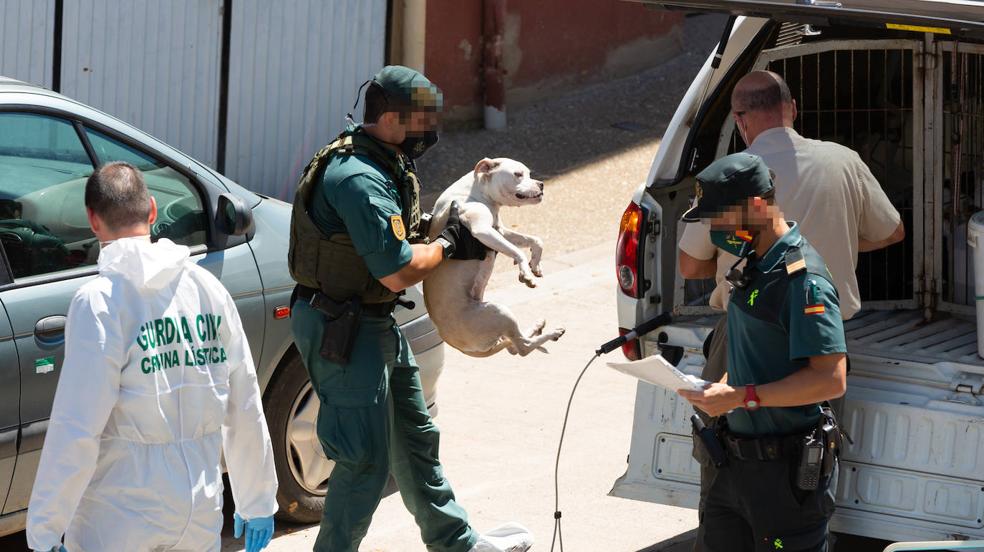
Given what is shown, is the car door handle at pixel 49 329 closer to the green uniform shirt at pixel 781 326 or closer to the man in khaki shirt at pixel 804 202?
the man in khaki shirt at pixel 804 202

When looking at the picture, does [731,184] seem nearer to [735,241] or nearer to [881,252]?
[735,241]

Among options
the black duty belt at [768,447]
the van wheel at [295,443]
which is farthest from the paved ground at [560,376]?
the black duty belt at [768,447]

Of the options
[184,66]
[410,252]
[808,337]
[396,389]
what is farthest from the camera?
[184,66]

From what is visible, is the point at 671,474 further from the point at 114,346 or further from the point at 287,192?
the point at 287,192

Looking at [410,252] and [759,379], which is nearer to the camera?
[759,379]

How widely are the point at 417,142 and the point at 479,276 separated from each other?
0.60m

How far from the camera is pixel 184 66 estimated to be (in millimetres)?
10195

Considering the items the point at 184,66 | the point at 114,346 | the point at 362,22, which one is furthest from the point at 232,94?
the point at 114,346

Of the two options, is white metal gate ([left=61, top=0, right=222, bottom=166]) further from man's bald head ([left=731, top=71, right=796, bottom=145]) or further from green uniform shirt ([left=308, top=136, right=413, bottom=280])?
man's bald head ([left=731, top=71, right=796, bottom=145])

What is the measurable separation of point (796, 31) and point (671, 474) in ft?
6.36

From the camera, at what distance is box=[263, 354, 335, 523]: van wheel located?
5.46 meters

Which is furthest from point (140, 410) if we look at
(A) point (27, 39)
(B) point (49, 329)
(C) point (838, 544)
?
(A) point (27, 39)

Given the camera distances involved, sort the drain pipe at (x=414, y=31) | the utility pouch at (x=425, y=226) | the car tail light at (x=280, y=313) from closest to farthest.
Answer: the utility pouch at (x=425, y=226) → the car tail light at (x=280, y=313) → the drain pipe at (x=414, y=31)

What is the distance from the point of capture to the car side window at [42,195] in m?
4.75
